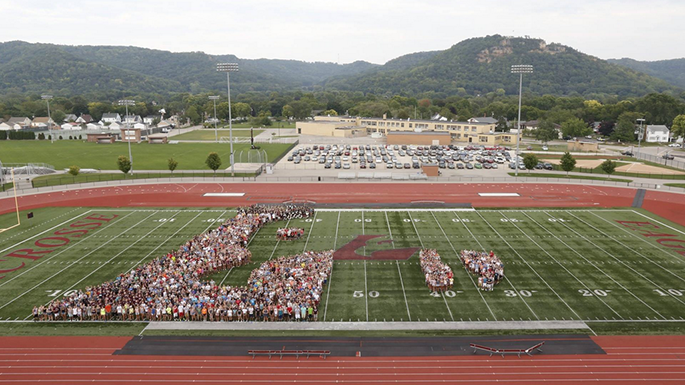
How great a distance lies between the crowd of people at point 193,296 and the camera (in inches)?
880

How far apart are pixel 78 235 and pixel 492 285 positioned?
31068 mm

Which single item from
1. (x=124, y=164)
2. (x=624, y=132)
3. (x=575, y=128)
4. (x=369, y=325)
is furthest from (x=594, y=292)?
(x=624, y=132)

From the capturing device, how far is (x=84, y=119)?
523 feet

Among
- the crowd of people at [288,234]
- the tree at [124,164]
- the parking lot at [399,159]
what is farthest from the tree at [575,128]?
the tree at [124,164]

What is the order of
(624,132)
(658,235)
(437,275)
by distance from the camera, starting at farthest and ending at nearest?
(624,132) → (658,235) → (437,275)

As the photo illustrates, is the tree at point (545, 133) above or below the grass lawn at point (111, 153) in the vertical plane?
above

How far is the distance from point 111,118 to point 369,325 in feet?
522

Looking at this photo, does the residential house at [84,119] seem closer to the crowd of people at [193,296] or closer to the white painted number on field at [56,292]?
the white painted number on field at [56,292]

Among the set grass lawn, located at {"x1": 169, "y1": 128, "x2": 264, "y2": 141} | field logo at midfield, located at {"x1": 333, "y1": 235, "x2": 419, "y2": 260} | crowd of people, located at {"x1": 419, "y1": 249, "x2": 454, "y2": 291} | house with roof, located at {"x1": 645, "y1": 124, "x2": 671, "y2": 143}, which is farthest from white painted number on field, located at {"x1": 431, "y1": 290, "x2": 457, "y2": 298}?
house with roof, located at {"x1": 645, "y1": 124, "x2": 671, "y2": 143}

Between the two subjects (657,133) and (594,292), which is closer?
(594,292)

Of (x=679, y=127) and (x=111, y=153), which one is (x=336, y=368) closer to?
(x=111, y=153)

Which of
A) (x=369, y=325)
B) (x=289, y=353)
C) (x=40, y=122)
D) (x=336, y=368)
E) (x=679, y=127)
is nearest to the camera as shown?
(x=336, y=368)

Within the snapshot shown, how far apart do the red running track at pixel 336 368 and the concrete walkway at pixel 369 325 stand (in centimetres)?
221

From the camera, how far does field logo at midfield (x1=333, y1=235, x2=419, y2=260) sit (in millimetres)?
30844
